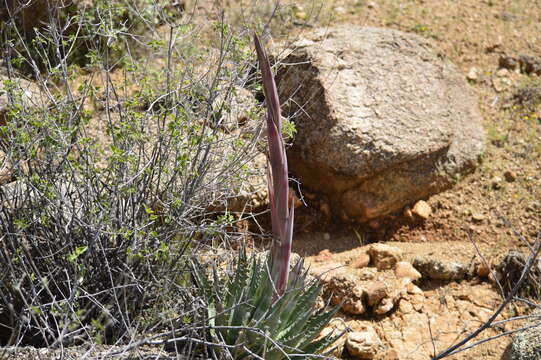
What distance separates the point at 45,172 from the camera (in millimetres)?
3221

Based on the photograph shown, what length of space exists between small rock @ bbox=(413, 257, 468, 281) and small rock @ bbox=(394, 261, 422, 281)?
0.06 m

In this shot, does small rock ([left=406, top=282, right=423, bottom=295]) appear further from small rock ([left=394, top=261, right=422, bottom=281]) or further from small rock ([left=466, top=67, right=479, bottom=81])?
small rock ([left=466, top=67, right=479, bottom=81])

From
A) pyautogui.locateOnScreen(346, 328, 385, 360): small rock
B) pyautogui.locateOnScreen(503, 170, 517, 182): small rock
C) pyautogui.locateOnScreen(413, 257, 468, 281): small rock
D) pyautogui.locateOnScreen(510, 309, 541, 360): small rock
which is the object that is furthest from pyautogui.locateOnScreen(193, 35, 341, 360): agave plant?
pyautogui.locateOnScreen(503, 170, 517, 182): small rock

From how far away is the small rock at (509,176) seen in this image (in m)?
5.12

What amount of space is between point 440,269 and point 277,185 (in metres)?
2.14

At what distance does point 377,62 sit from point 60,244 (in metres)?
3.03

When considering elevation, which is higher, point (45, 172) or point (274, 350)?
point (45, 172)

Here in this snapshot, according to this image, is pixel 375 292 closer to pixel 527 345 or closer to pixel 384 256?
pixel 384 256

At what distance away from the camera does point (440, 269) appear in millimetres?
4402

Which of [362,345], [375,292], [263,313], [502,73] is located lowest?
[362,345]

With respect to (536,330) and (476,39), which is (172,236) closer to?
(536,330)

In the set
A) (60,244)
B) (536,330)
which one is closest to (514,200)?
(536,330)

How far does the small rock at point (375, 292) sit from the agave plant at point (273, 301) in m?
0.93

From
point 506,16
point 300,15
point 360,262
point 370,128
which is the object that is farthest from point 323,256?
point 506,16
